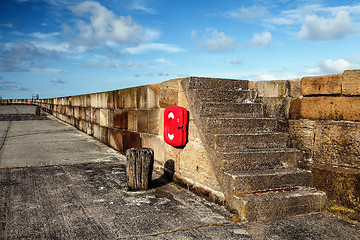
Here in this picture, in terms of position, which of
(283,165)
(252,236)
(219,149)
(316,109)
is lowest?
(252,236)

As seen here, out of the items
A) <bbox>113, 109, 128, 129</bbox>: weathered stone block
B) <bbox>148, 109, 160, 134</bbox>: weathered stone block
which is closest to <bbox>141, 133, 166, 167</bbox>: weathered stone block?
<bbox>148, 109, 160, 134</bbox>: weathered stone block

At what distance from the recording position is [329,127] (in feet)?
11.7

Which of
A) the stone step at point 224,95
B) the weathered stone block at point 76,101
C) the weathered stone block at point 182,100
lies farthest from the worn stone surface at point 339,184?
the weathered stone block at point 76,101

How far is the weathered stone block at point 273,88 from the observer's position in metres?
4.14

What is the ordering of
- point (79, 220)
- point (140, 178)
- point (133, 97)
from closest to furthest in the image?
point (79, 220), point (140, 178), point (133, 97)

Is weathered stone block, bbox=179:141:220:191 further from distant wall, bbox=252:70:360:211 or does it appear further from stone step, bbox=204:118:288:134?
distant wall, bbox=252:70:360:211

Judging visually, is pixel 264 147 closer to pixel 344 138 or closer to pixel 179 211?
pixel 344 138

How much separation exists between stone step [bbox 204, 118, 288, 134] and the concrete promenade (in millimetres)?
996

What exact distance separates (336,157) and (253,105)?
1377mm

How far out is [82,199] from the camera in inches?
140

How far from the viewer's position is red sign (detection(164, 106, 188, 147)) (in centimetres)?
401

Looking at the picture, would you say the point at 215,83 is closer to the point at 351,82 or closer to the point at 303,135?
the point at 303,135

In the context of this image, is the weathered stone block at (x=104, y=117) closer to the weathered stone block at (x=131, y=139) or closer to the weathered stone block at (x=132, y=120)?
the weathered stone block at (x=131, y=139)

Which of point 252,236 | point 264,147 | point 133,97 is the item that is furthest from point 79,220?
point 133,97
